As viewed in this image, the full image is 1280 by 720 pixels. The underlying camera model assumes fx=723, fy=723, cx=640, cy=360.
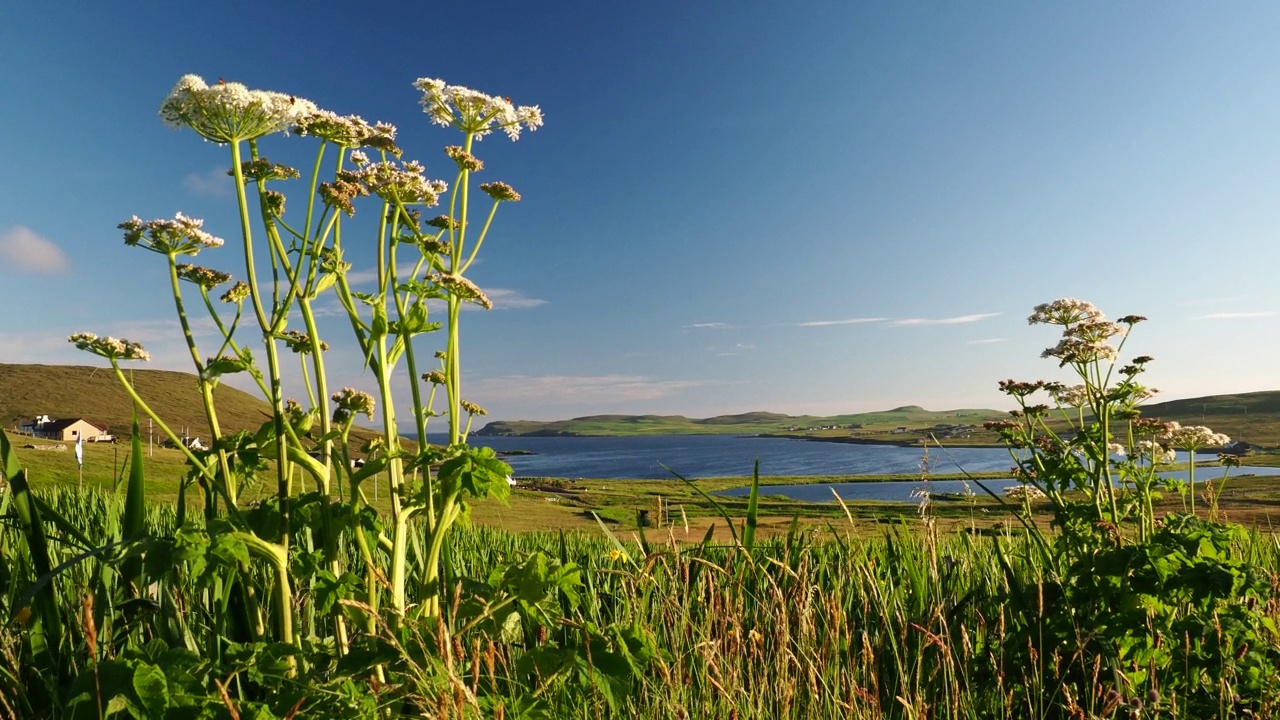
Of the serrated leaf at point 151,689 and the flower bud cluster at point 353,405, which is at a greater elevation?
the flower bud cluster at point 353,405

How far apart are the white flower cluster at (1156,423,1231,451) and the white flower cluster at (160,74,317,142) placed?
578cm

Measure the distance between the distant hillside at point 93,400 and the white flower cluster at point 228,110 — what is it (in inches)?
3212

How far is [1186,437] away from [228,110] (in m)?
6.20

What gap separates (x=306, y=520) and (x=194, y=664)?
2.01 feet

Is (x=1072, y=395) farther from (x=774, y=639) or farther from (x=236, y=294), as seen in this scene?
(x=236, y=294)

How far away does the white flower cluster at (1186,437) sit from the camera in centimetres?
512

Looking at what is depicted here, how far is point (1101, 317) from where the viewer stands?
502cm

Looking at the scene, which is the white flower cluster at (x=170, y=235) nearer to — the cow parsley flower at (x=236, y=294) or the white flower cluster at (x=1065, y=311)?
the cow parsley flower at (x=236, y=294)

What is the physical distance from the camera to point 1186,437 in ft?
17.0

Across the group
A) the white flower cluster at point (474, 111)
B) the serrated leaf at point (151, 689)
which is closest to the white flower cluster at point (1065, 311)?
the white flower cluster at point (474, 111)

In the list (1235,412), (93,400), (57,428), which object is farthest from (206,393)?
(1235,412)

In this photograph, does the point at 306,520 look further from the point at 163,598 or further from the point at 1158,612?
the point at 1158,612

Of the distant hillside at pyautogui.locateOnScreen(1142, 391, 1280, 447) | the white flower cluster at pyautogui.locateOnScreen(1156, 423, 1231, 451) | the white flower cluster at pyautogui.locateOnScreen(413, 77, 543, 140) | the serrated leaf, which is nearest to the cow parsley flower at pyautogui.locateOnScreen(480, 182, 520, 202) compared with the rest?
the white flower cluster at pyautogui.locateOnScreen(413, 77, 543, 140)

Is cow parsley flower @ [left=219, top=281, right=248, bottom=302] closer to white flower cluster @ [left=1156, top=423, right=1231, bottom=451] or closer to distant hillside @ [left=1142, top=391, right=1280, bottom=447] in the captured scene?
white flower cluster @ [left=1156, top=423, right=1231, bottom=451]
